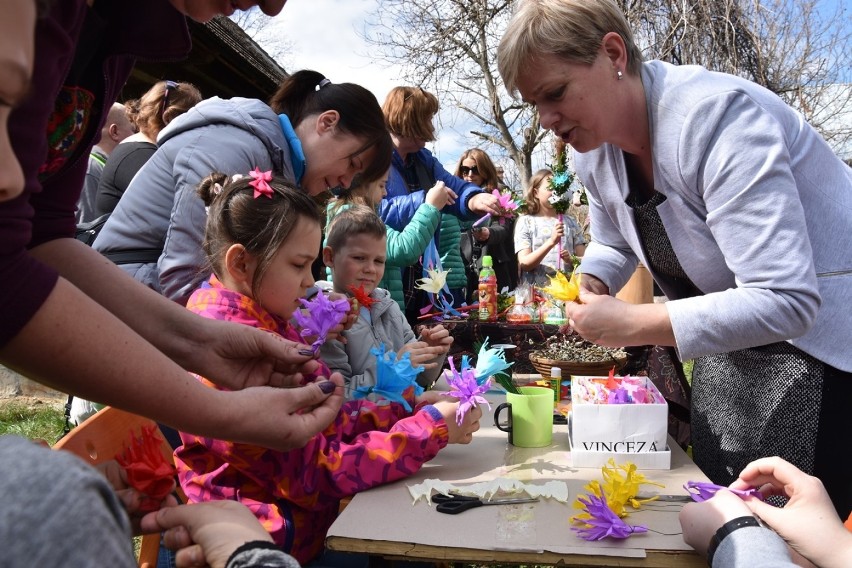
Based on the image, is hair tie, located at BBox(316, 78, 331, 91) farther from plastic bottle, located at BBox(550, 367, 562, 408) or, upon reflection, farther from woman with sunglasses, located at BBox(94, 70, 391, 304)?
plastic bottle, located at BBox(550, 367, 562, 408)

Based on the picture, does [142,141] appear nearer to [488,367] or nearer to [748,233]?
[488,367]

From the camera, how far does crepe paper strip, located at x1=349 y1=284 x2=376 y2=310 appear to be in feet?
8.73

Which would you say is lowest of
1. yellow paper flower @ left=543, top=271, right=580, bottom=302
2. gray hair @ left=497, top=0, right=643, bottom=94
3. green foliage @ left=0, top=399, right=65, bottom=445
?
green foliage @ left=0, top=399, right=65, bottom=445

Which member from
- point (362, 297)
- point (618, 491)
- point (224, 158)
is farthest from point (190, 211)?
point (618, 491)

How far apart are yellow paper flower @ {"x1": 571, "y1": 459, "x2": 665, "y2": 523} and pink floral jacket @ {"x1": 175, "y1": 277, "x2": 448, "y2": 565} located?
40 centimetres

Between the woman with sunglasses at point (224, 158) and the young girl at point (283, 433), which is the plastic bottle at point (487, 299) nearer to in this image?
the woman with sunglasses at point (224, 158)

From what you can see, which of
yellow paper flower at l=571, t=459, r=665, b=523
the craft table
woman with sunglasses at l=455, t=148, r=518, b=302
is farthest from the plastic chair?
woman with sunglasses at l=455, t=148, r=518, b=302

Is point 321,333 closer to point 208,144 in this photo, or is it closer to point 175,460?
point 175,460

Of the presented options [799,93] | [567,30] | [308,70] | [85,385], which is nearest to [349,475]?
[85,385]

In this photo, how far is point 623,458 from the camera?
1694 mm

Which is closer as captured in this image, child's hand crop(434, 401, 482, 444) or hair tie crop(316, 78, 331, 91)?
Result: child's hand crop(434, 401, 482, 444)

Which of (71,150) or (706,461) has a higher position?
(71,150)

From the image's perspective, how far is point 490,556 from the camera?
1205 mm

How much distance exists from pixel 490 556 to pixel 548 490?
1.03 feet
